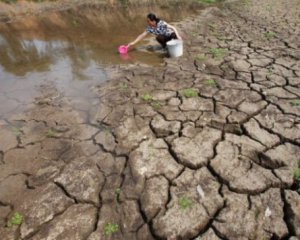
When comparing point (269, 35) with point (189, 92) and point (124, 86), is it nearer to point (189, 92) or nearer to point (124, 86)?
point (189, 92)

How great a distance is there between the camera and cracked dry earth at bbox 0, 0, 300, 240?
2.12 metres

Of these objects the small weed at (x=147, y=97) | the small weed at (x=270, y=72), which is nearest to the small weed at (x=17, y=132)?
the small weed at (x=147, y=97)

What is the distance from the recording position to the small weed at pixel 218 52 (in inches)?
192

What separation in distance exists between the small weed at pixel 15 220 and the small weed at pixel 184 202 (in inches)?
50.8

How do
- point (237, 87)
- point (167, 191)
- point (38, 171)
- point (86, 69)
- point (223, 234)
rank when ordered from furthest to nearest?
1. point (86, 69)
2. point (237, 87)
3. point (38, 171)
4. point (167, 191)
5. point (223, 234)

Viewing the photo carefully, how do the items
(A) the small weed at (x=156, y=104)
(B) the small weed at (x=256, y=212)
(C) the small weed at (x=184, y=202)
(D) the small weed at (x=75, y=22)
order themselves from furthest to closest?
1. (D) the small weed at (x=75, y=22)
2. (A) the small weed at (x=156, y=104)
3. (C) the small weed at (x=184, y=202)
4. (B) the small weed at (x=256, y=212)

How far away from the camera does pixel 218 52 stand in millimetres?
5020

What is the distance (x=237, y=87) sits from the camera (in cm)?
374

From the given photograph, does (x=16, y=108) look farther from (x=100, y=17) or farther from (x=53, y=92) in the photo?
(x=100, y=17)

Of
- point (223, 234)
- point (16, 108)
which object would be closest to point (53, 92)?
point (16, 108)

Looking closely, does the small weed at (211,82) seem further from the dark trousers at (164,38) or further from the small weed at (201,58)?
the dark trousers at (164,38)

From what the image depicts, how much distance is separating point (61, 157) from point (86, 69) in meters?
2.44

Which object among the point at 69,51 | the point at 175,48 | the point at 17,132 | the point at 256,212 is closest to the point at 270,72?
the point at 175,48

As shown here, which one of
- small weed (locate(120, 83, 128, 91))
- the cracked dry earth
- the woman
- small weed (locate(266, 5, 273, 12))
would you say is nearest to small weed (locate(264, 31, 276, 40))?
the cracked dry earth
